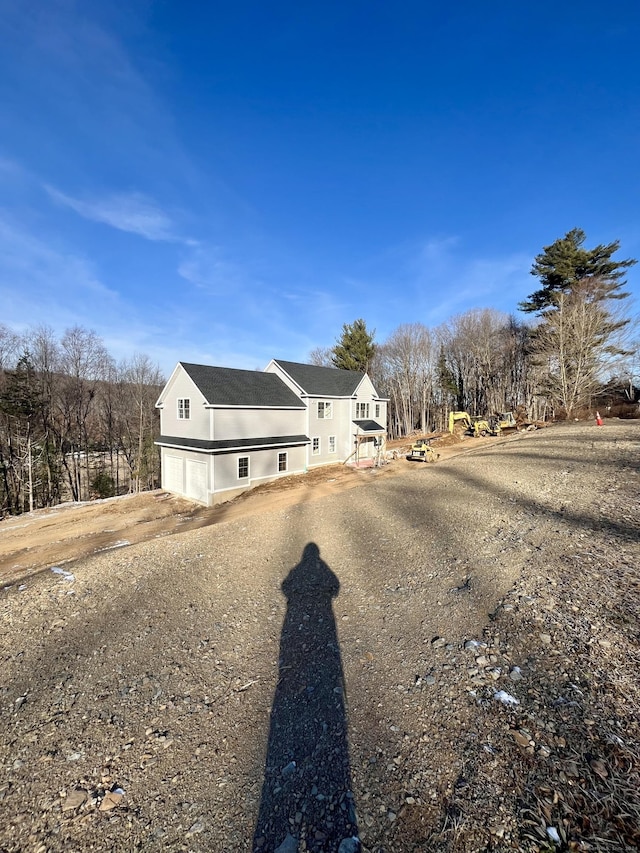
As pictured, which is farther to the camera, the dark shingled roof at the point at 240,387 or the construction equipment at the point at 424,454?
the construction equipment at the point at 424,454

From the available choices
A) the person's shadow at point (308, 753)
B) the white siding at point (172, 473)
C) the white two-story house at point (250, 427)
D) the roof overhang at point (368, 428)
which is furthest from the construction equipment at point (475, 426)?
the person's shadow at point (308, 753)

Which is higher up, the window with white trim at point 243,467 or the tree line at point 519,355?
the tree line at point 519,355

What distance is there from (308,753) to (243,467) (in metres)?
17.6

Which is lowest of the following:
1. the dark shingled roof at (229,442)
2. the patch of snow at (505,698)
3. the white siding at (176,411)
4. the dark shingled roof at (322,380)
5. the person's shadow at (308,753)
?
the person's shadow at (308,753)

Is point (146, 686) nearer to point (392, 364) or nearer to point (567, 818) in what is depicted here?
point (567, 818)

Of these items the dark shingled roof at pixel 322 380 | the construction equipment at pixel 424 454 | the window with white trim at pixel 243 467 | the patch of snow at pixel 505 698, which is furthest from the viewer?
the dark shingled roof at pixel 322 380

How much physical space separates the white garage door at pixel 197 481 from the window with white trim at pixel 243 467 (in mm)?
1898

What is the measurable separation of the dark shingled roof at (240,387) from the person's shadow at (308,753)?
1581 cm

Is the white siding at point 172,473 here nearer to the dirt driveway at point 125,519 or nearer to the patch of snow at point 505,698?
the dirt driveway at point 125,519

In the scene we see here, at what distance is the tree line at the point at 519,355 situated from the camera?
2970 cm

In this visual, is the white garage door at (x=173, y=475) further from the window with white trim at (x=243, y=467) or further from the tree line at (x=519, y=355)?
the tree line at (x=519, y=355)

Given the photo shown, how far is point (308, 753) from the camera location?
3.26m

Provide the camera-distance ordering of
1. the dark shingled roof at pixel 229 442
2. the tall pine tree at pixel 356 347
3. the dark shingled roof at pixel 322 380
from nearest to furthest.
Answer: the dark shingled roof at pixel 229 442
the dark shingled roof at pixel 322 380
the tall pine tree at pixel 356 347

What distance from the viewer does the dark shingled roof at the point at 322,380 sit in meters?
25.4
